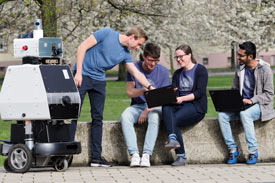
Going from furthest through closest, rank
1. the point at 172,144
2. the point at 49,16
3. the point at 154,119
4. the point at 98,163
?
the point at 49,16, the point at 98,163, the point at 154,119, the point at 172,144

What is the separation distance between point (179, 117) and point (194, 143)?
0.50m

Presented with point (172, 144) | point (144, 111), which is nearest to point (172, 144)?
point (172, 144)

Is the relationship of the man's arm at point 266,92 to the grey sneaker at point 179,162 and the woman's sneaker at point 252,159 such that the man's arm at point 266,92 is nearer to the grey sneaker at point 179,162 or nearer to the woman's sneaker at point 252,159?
the woman's sneaker at point 252,159

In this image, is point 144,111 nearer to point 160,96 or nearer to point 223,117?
point 160,96

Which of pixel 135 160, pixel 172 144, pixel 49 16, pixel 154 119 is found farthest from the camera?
pixel 49 16

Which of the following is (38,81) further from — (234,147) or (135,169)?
(234,147)

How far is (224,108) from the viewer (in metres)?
8.57

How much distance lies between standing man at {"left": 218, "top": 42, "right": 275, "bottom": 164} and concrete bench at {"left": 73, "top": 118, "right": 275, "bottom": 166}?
0.69 feet

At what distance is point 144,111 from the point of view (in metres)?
8.50

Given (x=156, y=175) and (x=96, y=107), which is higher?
(x=96, y=107)

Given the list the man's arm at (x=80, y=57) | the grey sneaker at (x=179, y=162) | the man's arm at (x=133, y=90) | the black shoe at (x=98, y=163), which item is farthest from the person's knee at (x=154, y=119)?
the man's arm at (x=80, y=57)

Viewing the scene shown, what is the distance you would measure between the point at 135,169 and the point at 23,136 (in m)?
1.32

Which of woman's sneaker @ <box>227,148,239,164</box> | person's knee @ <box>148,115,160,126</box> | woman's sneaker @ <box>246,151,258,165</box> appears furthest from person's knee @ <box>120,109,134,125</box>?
woman's sneaker @ <box>246,151,258,165</box>

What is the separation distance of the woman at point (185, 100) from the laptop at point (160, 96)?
0.43 feet
